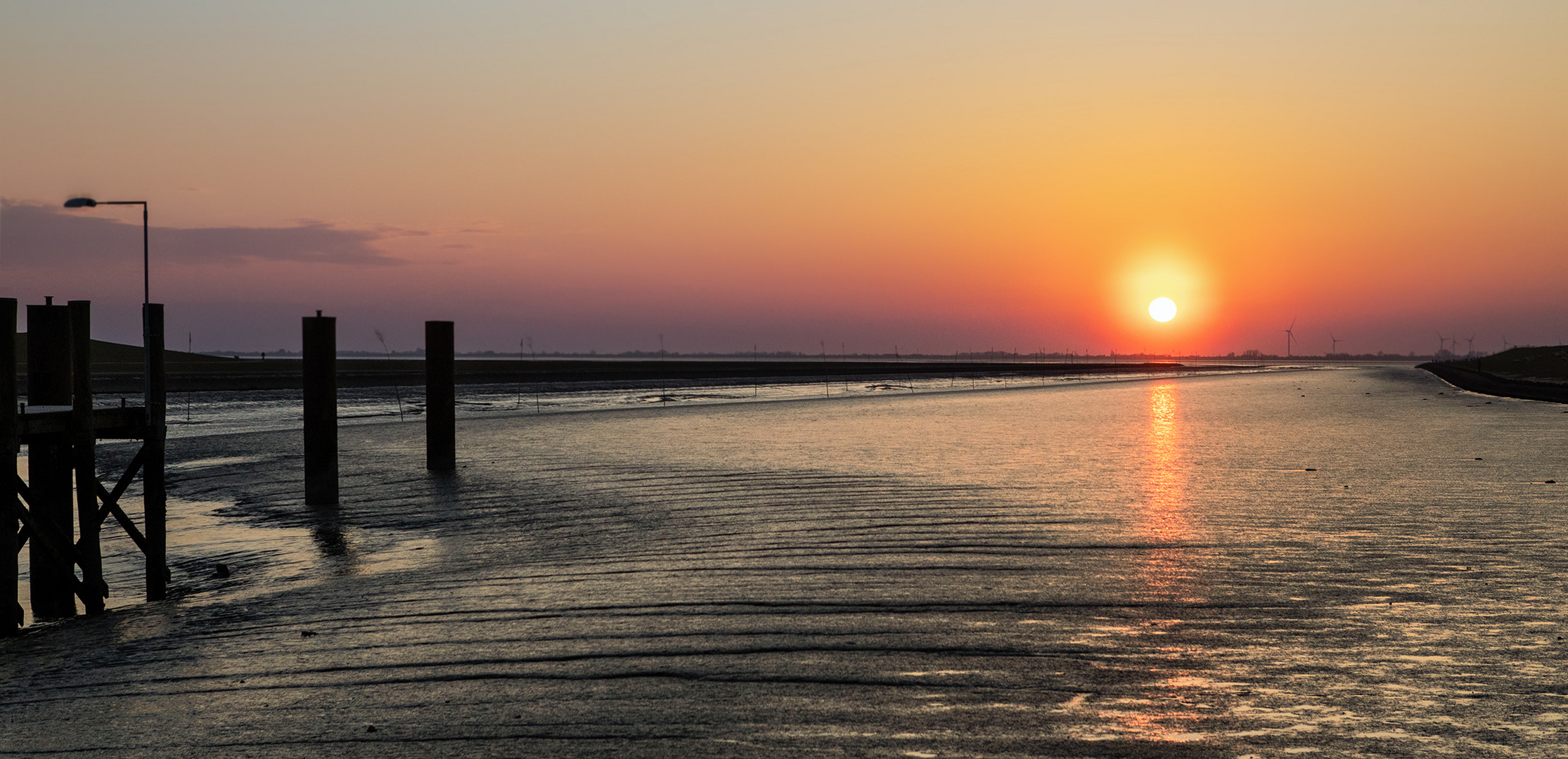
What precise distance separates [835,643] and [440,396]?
17070 mm

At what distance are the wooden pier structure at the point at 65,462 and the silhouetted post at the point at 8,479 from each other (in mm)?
11

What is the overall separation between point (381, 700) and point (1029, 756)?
172 inches

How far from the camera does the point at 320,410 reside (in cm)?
1934

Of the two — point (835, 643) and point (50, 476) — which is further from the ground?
point (50, 476)

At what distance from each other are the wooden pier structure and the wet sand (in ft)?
3.00

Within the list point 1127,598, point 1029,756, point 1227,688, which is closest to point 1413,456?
point 1127,598

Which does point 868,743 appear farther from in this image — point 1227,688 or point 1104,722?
point 1227,688

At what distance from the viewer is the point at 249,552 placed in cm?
1462

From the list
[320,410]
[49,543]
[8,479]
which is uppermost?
[320,410]

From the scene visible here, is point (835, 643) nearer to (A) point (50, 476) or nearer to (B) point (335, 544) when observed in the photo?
(B) point (335, 544)

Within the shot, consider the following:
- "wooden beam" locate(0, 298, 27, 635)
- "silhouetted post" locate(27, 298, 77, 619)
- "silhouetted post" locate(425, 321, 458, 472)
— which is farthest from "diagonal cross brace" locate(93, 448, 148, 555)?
"silhouetted post" locate(425, 321, 458, 472)

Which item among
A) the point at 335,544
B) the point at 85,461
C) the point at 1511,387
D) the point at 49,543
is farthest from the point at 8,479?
the point at 1511,387

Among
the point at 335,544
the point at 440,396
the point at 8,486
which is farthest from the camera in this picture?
the point at 440,396

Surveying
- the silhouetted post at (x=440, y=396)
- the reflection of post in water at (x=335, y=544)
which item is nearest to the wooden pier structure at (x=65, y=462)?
the reflection of post in water at (x=335, y=544)
